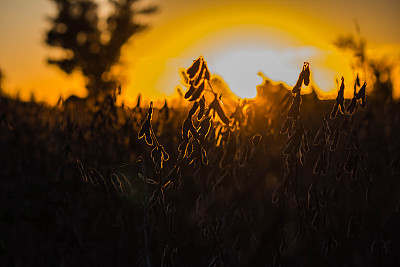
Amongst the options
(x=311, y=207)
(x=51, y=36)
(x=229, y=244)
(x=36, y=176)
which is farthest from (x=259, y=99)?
(x=51, y=36)

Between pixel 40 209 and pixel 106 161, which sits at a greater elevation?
pixel 106 161

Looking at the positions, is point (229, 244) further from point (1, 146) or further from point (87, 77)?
point (87, 77)

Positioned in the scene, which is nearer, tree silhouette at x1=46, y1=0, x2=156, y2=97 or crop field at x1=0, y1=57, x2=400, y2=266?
crop field at x1=0, y1=57, x2=400, y2=266

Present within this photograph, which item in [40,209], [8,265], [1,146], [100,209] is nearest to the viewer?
[40,209]

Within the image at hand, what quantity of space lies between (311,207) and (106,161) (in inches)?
64.4

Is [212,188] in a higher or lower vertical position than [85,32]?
lower

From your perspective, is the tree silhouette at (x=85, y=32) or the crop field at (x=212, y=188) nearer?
the crop field at (x=212, y=188)

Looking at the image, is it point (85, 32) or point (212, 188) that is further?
point (85, 32)

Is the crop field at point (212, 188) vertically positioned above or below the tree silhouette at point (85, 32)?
below

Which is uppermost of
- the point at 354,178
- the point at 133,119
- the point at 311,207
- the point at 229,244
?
the point at 133,119

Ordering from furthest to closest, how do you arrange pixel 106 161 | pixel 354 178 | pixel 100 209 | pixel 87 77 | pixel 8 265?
pixel 87 77, pixel 106 161, pixel 100 209, pixel 8 265, pixel 354 178

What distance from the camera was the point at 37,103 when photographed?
14.7ft

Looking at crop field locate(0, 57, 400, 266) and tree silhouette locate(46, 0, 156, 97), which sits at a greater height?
tree silhouette locate(46, 0, 156, 97)

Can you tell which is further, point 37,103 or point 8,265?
point 37,103
